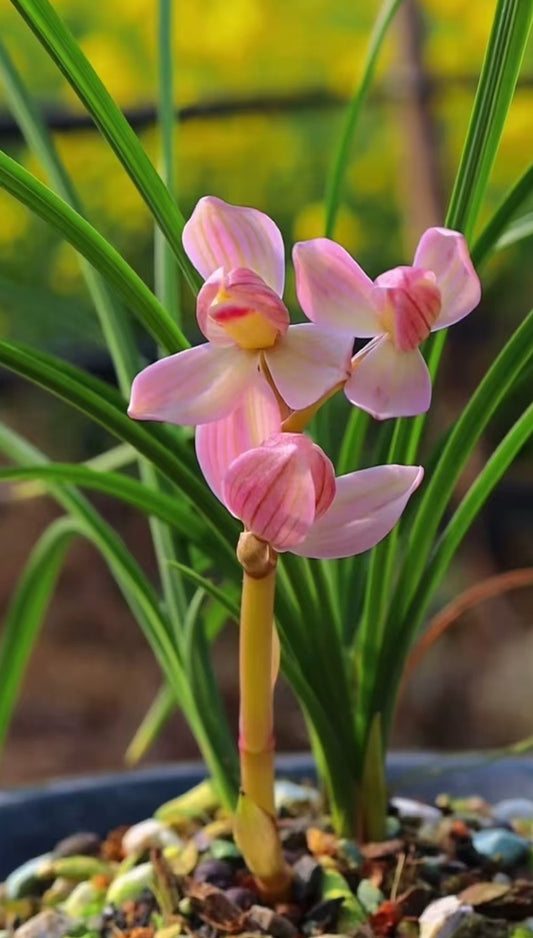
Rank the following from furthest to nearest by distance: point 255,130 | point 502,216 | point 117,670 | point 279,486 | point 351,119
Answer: point 255,130 → point 117,670 → point 351,119 → point 502,216 → point 279,486

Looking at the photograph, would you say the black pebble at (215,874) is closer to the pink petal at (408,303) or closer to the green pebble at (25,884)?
the green pebble at (25,884)

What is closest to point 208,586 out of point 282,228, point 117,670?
point 117,670

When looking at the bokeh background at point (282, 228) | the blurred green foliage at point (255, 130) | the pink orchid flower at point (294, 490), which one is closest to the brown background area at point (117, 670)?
the bokeh background at point (282, 228)

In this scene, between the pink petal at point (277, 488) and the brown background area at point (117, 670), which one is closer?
the pink petal at point (277, 488)

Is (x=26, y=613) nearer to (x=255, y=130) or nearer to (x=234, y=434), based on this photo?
(x=234, y=434)

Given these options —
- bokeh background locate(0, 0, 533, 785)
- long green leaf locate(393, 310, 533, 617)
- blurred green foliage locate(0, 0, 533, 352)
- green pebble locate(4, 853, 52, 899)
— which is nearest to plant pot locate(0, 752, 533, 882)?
green pebble locate(4, 853, 52, 899)

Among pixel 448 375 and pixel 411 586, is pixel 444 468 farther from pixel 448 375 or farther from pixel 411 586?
pixel 448 375

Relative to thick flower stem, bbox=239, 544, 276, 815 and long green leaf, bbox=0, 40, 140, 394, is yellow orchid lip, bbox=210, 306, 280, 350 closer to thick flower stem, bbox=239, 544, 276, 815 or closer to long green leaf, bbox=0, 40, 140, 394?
thick flower stem, bbox=239, 544, 276, 815
